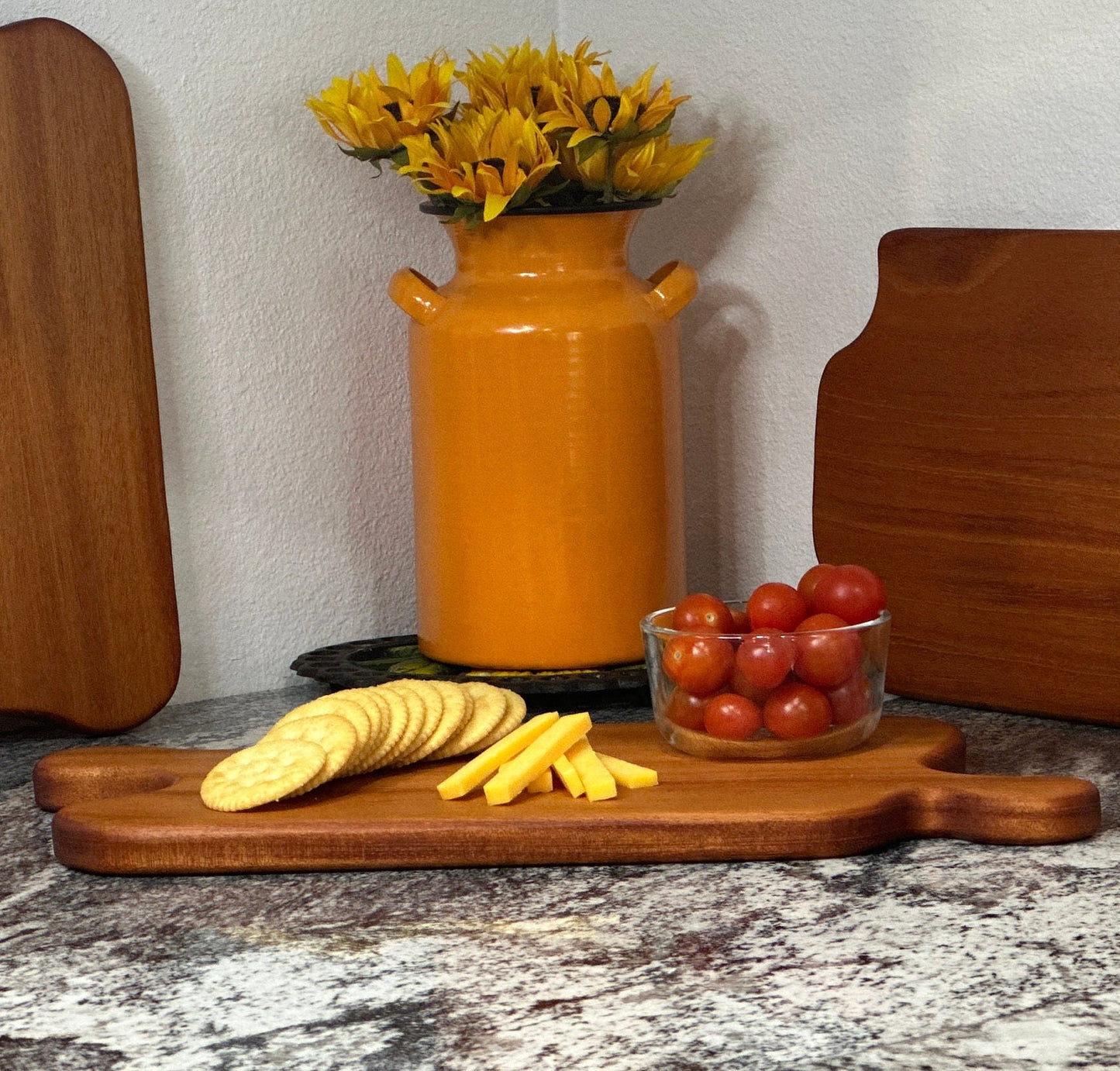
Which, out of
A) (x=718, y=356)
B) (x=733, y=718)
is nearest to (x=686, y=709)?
(x=733, y=718)

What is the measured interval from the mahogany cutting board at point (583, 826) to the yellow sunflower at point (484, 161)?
1.54 feet

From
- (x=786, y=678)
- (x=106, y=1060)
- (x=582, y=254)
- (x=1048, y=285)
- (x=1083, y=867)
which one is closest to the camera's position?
(x=106, y=1060)

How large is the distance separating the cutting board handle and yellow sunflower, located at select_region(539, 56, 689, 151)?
543 millimetres

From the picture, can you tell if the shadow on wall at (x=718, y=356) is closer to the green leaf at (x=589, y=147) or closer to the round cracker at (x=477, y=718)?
the green leaf at (x=589, y=147)

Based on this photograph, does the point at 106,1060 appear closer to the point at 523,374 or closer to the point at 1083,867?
the point at 1083,867

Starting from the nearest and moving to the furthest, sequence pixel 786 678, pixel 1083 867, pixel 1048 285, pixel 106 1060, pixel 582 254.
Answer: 1. pixel 106 1060
2. pixel 1083 867
3. pixel 786 678
4. pixel 1048 285
5. pixel 582 254

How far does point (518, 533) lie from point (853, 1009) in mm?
587

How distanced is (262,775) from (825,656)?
349 mm

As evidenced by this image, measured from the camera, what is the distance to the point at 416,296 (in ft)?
4.02

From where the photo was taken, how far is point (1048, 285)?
1.09 meters

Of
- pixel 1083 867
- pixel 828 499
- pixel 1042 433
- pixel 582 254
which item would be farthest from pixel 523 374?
pixel 1083 867

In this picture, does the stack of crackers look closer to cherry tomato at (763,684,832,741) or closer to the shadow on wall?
cherry tomato at (763,684,832,741)

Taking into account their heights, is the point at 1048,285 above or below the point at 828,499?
above

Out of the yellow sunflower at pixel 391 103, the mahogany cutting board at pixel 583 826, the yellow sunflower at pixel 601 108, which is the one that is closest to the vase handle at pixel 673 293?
the yellow sunflower at pixel 601 108
